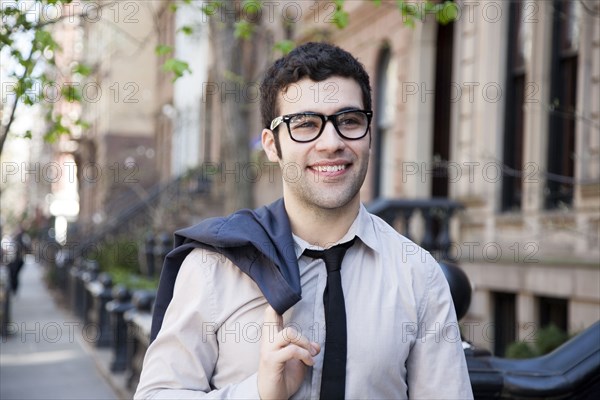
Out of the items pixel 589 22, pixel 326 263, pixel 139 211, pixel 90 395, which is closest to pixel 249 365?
pixel 326 263

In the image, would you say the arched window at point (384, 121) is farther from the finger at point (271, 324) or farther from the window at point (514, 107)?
the finger at point (271, 324)

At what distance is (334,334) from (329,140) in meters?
0.58

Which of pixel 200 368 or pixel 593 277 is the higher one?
pixel 200 368

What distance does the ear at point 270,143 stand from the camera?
2.81 metres

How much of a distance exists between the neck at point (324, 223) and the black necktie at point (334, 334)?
0.24ft

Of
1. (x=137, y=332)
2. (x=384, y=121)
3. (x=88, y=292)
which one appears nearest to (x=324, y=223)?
(x=137, y=332)

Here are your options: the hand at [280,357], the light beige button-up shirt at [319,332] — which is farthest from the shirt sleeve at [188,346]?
the hand at [280,357]

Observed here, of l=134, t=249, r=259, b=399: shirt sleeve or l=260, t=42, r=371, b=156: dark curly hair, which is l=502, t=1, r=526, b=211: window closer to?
l=260, t=42, r=371, b=156: dark curly hair

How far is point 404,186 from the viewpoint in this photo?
14250 millimetres

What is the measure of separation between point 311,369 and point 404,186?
11.9 metres

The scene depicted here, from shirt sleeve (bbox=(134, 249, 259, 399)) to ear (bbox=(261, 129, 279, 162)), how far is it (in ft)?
1.41

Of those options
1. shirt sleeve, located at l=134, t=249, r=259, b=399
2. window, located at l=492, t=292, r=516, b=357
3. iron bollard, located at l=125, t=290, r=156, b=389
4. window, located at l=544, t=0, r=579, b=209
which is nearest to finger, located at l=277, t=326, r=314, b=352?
shirt sleeve, located at l=134, t=249, r=259, b=399

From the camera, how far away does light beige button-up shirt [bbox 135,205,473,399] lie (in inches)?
98.0

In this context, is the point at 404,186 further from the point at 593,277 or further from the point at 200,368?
the point at 200,368
